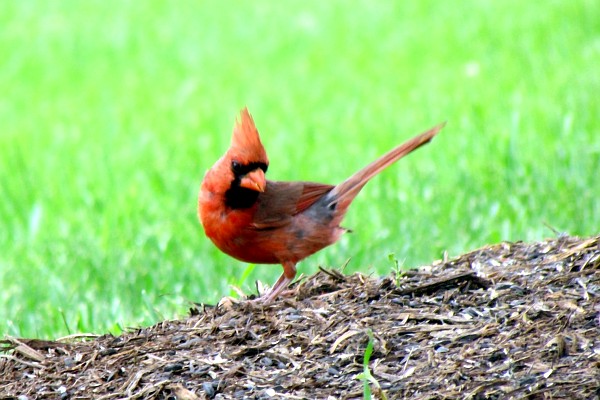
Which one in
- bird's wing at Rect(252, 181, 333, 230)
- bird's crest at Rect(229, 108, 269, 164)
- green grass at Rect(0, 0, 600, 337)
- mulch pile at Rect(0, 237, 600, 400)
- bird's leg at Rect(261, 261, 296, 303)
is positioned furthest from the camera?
green grass at Rect(0, 0, 600, 337)

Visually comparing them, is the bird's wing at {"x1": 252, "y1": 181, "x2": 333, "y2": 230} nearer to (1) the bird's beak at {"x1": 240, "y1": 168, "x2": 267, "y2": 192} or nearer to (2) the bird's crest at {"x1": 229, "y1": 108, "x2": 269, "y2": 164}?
(1) the bird's beak at {"x1": 240, "y1": 168, "x2": 267, "y2": 192}

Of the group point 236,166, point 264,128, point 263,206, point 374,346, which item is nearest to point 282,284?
point 263,206

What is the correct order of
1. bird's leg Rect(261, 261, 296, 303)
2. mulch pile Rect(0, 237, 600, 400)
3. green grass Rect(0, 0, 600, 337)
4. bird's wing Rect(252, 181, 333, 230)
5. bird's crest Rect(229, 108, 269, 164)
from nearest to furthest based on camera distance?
mulch pile Rect(0, 237, 600, 400) < bird's leg Rect(261, 261, 296, 303) < bird's crest Rect(229, 108, 269, 164) < bird's wing Rect(252, 181, 333, 230) < green grass Rect(0, 0, 600, 337)

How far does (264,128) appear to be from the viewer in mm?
9211

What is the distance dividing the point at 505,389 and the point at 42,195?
5.44 metres

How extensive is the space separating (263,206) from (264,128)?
4522mm

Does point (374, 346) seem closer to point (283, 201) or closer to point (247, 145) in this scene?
point (247, 145)

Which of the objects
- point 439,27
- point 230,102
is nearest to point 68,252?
point 230,102

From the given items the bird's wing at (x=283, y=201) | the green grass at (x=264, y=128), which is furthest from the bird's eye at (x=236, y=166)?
the green grass at (x=264, y=128)

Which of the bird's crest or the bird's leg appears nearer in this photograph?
the bird's leg

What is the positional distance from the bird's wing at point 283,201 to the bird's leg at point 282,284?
0.19 m

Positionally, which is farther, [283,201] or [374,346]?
[283,201]

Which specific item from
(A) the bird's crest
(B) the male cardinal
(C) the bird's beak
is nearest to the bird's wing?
(B) the male cardinal

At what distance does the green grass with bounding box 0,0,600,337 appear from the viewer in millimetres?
6371
